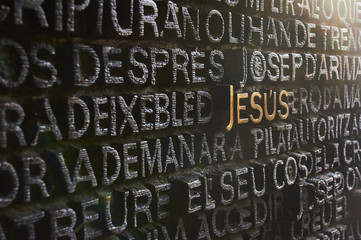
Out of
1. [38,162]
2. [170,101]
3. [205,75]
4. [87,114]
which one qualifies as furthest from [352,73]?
[38,162]

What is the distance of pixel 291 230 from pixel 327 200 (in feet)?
1.10

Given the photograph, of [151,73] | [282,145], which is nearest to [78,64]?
[151,73]

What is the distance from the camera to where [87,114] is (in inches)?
62.8

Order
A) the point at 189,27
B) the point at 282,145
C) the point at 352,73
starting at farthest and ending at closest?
the point at 352,73
the point at 282,145
the point at 189,27

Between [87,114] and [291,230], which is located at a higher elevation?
[87,114]

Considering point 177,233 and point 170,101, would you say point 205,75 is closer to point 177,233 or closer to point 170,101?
point 170,101

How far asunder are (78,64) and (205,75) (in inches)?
24.9

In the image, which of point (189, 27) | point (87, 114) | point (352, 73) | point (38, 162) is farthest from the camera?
point (352, 73)

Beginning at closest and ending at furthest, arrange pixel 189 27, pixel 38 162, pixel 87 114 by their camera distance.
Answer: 1. pixel 38 162
2. pixel 87 114
3. pixel 189 27

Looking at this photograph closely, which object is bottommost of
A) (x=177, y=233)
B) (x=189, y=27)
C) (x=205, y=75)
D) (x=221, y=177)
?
(x=177, y=233)

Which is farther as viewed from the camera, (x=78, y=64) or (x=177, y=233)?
(x=177, y=233)

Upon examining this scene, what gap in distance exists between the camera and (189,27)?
193cm

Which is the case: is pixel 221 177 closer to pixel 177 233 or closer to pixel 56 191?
pixel 177 233

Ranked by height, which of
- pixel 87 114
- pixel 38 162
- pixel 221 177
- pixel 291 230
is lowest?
pixel 291 230
